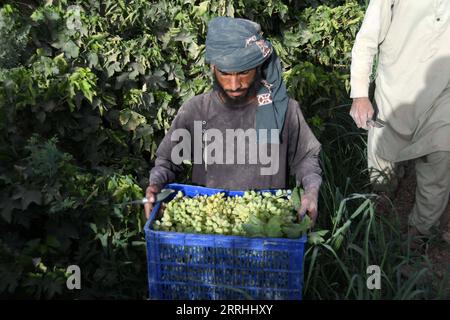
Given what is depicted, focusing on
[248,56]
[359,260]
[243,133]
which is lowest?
[359,260]

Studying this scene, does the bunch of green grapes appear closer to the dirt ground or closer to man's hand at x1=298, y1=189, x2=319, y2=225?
man's hand at x1=298, y1=189, x2=319, y2=225

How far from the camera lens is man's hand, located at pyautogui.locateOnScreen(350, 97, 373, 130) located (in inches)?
146

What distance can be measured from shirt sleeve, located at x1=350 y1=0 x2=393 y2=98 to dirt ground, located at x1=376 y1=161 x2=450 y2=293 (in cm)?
102

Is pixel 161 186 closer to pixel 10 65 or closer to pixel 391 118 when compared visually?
pixel 10 65

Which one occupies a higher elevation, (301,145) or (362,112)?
(362,112)

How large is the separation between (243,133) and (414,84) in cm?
129

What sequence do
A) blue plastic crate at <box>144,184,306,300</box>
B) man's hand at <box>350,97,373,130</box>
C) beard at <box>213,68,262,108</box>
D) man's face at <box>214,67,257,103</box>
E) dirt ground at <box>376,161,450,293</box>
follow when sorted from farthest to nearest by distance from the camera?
1. dirt ground at <box>376,161,450,293</box>
2. man's hand at <box>350,97,373,130</box>
3. beard at <box>213,68,262,108</box>
4. man's face at <box>214,67,257,103</box>
5. blue plastic crate at <box>144,184,306,300</box>

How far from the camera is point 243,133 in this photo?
3.19 metres

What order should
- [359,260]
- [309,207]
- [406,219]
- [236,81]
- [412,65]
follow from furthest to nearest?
[406,219]
[412,65]
[359,260]
[236,81]
[309,207]

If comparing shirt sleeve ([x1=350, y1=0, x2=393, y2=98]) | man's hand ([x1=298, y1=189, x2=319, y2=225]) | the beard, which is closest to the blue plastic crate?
man's hand ([x1=298, y1=189, x2=319, y2=225])

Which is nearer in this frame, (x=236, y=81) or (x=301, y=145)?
(x=236, y=81)

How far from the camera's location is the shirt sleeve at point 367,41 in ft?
12.0

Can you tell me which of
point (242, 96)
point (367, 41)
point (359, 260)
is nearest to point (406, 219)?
→ point (359, 260)

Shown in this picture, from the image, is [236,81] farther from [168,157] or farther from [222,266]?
[222,266]
